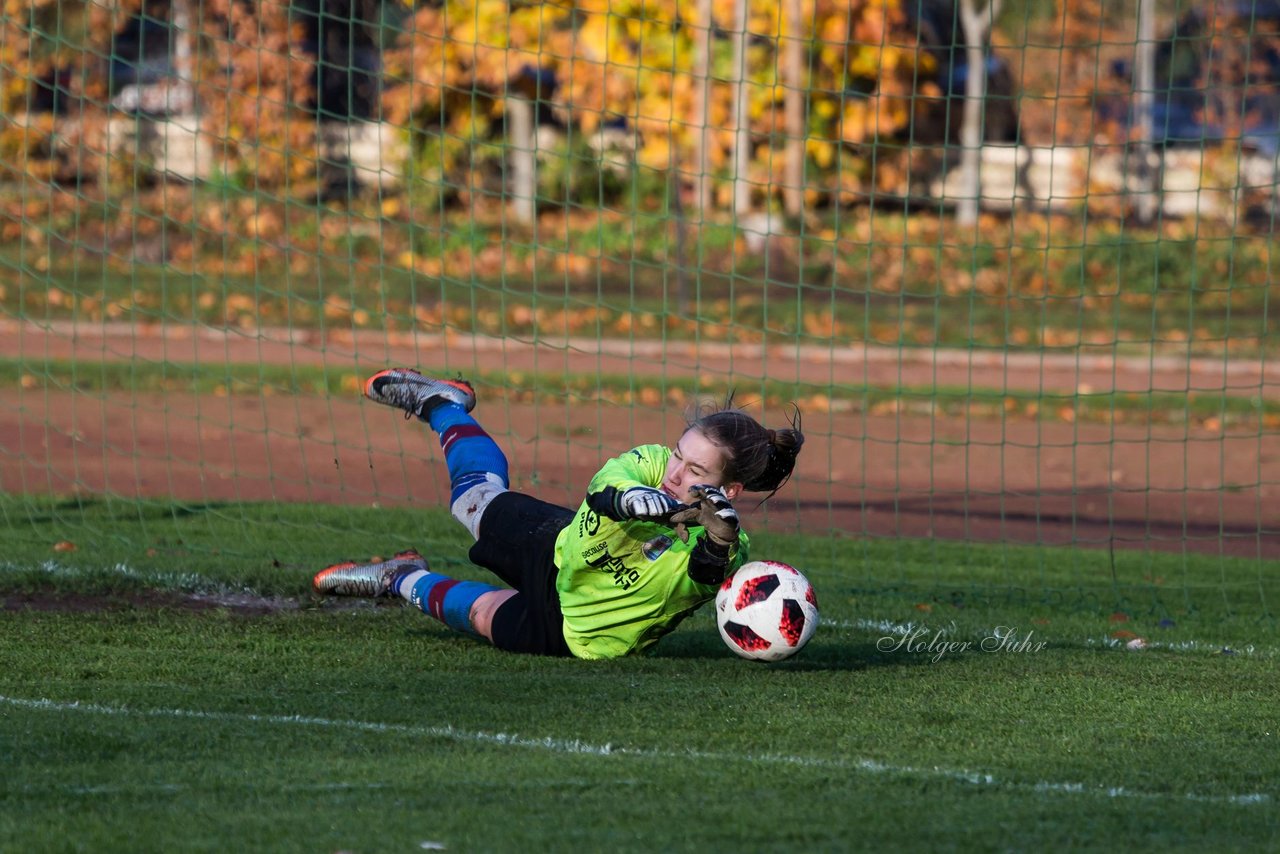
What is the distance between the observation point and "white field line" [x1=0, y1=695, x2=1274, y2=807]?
14.1 ft

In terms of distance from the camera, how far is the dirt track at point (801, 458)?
10.2 m

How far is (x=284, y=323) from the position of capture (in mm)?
19047

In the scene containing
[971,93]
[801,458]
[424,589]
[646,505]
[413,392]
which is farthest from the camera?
[971,93]

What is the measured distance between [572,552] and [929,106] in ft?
69.3

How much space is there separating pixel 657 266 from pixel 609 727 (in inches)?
314

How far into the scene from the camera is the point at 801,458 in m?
12.7

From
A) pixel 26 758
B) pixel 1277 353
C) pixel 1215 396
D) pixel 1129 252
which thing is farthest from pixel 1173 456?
pixel 26 758

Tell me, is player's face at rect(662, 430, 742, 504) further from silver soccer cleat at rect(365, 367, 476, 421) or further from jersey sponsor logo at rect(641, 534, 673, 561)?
silver soccer cleat at rect(365, 367, 476, 421)

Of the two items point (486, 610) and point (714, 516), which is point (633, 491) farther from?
point (486, 610)

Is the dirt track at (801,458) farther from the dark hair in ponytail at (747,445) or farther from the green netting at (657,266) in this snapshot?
the dark hair in ponytail at (747,445)

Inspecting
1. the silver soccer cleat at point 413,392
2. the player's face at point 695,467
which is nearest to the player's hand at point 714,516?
the player's face at point 695,467

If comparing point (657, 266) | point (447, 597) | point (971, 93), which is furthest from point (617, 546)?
point (971, 93)

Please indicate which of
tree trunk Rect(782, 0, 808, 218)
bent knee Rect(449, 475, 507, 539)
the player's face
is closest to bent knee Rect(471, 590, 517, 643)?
bent knee Rect(449, 475, 507, 539)

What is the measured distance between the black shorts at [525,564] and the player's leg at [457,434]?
0.10m
